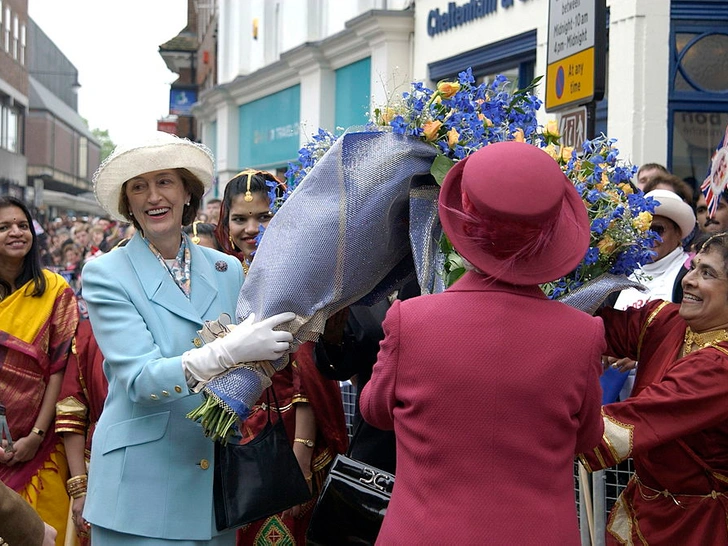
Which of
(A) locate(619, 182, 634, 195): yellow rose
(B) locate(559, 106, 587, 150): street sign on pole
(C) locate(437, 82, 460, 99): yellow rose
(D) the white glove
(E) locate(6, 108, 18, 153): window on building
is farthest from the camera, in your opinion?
(E) locate(6, 108, 18, 153): window on building

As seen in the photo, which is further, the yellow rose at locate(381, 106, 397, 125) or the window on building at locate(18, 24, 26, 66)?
the window on building at locate(18, 24, 26, 66)

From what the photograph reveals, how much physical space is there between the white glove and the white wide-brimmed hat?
0.70 metres

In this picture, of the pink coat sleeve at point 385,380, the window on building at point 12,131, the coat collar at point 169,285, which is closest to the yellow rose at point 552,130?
the pink coat sleeve at point 385,380

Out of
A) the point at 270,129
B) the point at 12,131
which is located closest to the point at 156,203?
the point at 270,129

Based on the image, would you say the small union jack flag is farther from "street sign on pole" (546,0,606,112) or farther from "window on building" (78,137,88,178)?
"window on building" (78,137,88,178)

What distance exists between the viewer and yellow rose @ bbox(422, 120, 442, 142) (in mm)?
3164

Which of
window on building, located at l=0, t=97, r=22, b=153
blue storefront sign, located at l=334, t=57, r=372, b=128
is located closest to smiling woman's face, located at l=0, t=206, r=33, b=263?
blue storefront sign, located at l=334, t=57, r=372, b=128

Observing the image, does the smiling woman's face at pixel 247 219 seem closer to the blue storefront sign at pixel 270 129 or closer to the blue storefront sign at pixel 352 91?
the blue storefront sign at pixel 352 91

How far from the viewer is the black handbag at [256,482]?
3258 mm

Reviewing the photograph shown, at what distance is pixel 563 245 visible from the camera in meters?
2.49

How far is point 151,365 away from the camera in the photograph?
3.14m

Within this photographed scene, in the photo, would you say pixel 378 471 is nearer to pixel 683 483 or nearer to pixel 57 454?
pixel 683 483

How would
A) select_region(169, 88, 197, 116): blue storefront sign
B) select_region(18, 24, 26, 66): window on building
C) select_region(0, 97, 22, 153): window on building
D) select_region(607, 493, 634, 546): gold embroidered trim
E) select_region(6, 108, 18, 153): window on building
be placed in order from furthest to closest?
select_region(18, 24, 26, 66): window on building, select_region(6, 108, 18, 153): window on building, select_region(0, 97, 22, 153): window on building, select_region(169, 88, 197, 116): blue storefront sign, select_region(607, 493, 634, 546): gold embroidered trim

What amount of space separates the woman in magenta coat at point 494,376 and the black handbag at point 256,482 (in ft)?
2.70
